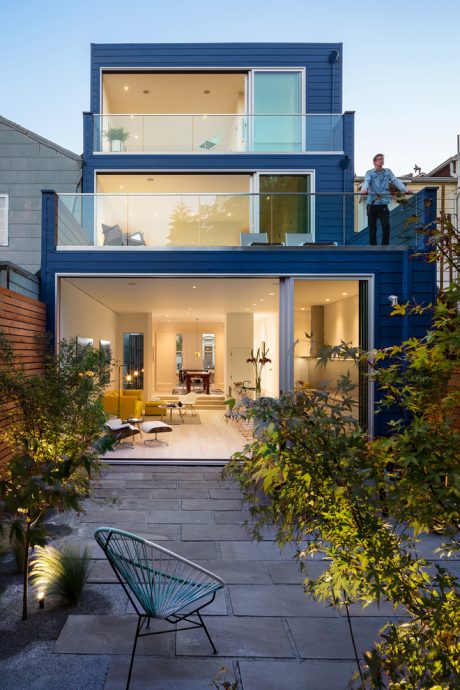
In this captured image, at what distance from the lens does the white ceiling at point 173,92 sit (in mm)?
11484

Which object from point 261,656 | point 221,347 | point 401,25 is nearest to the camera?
point 261,656

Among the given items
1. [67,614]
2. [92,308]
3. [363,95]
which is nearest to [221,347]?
[92,308]

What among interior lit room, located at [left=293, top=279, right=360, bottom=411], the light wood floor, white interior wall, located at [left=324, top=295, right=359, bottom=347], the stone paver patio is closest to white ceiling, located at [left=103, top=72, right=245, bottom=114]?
interior lit room, located at [left=293, top=279, right=360, bottom=411]

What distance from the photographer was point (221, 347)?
1967 cm

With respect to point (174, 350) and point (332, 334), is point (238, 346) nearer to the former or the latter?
point (332, 334)

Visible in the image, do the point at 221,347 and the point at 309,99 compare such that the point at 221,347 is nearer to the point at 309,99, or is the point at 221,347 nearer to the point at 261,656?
the point at 309,99

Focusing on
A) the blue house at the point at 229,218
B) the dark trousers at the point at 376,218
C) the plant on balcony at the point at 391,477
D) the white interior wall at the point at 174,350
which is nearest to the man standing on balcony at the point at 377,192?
the dark trousers at the point at 376,218

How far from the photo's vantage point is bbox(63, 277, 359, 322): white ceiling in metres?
8.13

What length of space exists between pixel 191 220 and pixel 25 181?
5420 mm

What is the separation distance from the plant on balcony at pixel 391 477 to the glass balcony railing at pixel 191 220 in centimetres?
587

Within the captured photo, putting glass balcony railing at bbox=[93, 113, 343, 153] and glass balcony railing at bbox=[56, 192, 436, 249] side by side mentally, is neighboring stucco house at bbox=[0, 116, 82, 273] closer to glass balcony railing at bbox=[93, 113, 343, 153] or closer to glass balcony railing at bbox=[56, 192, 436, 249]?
glass balcony railing at bbox=[93, 113, 343, 153]

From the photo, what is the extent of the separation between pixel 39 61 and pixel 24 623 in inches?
1089

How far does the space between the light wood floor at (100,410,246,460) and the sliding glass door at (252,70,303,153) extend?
6861 millimetres

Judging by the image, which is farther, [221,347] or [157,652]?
[221,347]
